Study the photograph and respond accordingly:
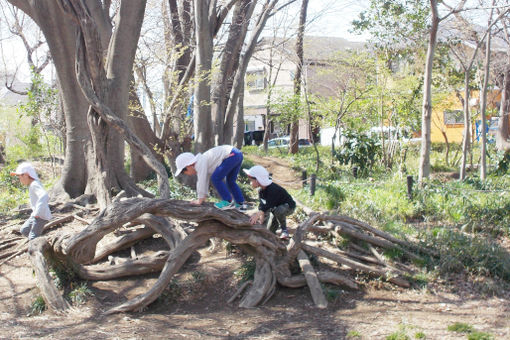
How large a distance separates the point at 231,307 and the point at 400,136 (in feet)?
31.2

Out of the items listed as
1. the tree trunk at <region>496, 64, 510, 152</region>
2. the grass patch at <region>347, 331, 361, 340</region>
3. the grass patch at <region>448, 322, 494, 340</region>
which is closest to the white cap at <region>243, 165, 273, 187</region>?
the grass patch at <region>347, 331, 361, 340</region>

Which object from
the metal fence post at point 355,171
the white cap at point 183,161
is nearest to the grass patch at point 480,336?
the white cap at point 183,161

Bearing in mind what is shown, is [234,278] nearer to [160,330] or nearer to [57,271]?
[160,330]

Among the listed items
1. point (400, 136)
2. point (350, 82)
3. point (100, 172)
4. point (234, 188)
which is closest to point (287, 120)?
point (350, 82)

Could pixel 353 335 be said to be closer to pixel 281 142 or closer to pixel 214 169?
pixel 214 169

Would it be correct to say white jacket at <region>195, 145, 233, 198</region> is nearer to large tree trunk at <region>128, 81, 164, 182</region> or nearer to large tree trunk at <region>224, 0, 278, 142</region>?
large tree trunk at <region>128, 81, 164, 182</region>

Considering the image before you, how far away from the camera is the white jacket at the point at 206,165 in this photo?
20.7 feet

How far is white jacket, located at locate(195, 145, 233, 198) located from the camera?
631 centimetres

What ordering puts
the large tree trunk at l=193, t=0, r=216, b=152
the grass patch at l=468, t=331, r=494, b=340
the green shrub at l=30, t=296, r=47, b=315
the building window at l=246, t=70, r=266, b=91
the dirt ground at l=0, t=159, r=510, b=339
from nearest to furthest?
the grass patch at l=468, t=331, r=494, b=340
the dirt ground at l=0, t=159, r=510, b=339
the green shrub at l=30, t=296, r=47, b=315
the large tree trunk at l=193, t=0, r=216, b=152
the building window at l=246, t=70, r=266, b=91

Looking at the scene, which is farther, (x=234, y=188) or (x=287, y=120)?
(x=287, y=120)

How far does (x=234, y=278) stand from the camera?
725 cm

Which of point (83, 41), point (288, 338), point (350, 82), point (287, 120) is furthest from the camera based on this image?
point (287, 120)

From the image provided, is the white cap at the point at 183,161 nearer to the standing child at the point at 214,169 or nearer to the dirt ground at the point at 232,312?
the standing child at the point at 214,169

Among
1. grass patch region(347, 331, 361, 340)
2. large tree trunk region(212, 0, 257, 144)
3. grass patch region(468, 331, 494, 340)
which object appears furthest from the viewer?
large tree trunk region(212, 0, 257, 144)
